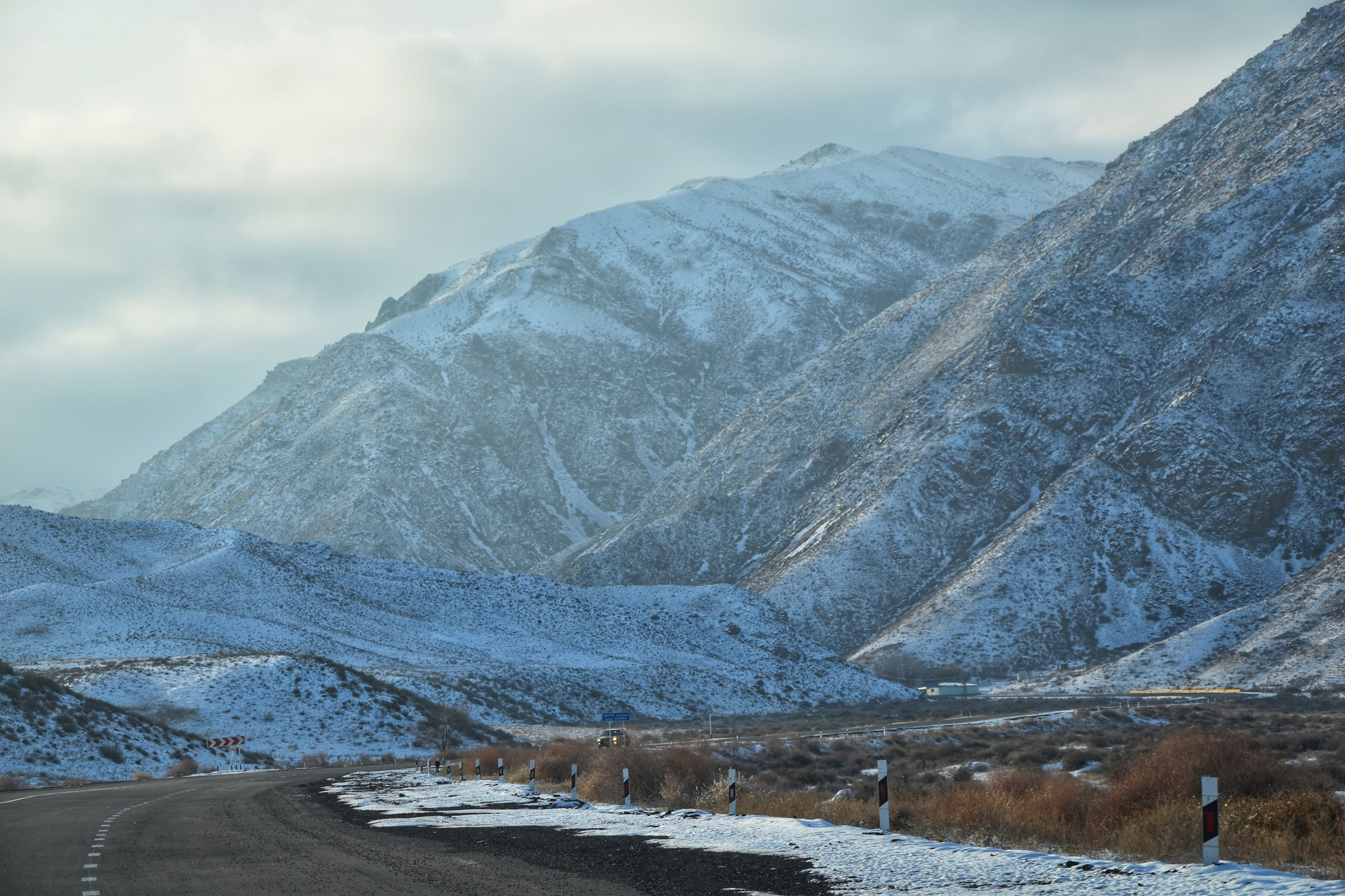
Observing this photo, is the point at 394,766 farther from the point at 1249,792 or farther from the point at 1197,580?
the point at 1197,580

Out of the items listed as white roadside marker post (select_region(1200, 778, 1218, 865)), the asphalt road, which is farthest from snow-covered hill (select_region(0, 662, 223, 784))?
white roadside marker post (select_region(1200, 778, 1218, 865))

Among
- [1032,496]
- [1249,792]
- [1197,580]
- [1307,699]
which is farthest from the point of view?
[1032,496]

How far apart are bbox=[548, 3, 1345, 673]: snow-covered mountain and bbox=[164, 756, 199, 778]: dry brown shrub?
7649 centimetres

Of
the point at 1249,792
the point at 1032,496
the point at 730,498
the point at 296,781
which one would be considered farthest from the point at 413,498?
the point at 1249,792

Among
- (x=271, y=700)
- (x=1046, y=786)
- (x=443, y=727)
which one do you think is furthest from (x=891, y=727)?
(x=1046, y=786)

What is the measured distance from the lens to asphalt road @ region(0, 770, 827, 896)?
13617mm

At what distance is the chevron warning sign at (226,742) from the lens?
49312mm

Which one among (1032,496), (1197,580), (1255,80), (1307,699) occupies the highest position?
(1255,80)

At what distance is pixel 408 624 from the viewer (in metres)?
99.3

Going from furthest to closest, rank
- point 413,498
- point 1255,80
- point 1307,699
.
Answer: point 413,498
point 1255,80
point 1307,699

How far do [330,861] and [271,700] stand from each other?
47.5 meters

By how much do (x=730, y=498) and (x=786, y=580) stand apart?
122 feet

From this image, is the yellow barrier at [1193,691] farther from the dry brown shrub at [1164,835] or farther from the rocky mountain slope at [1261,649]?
the dry brown shrub at [1164,835]

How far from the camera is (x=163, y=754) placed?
48.2 metres
